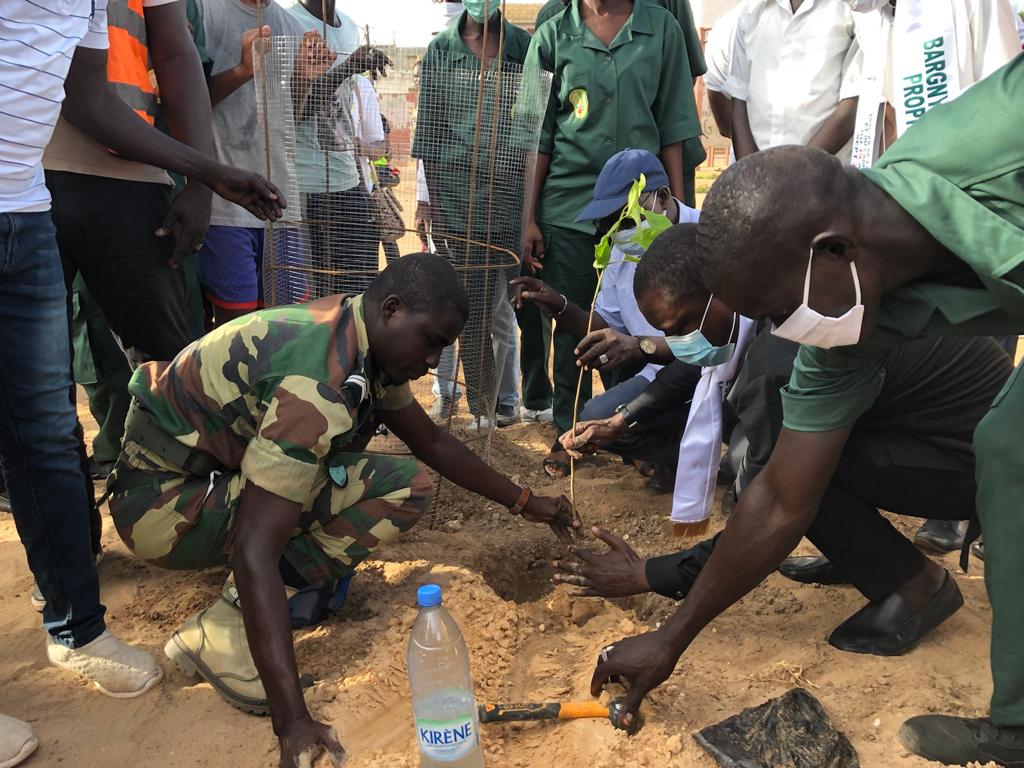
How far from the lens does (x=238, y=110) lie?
3768mm

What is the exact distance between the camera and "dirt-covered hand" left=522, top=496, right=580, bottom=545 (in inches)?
113

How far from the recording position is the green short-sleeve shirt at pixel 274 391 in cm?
211

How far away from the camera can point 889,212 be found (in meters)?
1.73

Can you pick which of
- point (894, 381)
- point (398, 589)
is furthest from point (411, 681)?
point (894, 381)

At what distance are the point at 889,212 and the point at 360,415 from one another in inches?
60.2

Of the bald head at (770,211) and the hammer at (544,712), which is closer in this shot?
the bald head at (770,211)

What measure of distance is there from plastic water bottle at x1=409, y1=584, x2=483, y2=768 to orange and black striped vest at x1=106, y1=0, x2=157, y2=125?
1.91m

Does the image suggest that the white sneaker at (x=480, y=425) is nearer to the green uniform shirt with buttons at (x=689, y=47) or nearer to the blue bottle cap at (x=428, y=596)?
the green uniform shirt with buttons at (x=689, y=47)

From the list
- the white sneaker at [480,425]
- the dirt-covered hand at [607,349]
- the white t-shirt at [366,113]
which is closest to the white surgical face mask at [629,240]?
the dirt-covered hand at [607,349]

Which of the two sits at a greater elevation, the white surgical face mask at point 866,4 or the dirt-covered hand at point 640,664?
the white surgical face mask at point 866,4

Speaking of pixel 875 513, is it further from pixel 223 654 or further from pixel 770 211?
pixel 223 654

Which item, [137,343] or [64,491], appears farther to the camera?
[137,343]

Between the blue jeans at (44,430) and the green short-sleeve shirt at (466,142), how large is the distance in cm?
179

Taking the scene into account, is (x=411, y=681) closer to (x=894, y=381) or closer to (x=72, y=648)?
(x=72, y=648)
